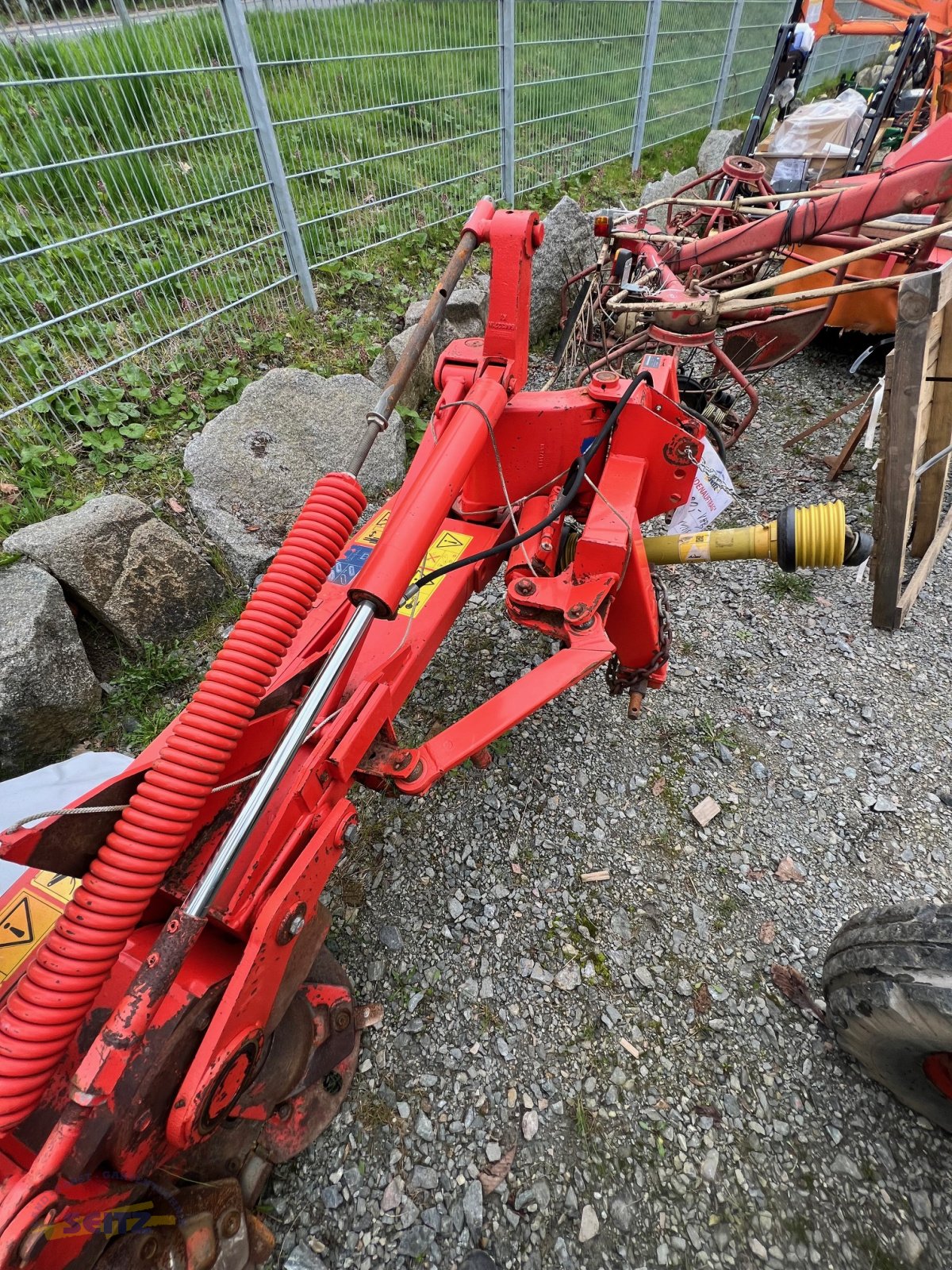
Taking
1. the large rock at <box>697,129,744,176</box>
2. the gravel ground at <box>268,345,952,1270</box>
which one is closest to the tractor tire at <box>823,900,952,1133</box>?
the gravel ground at <box>268,345,952,1270</box>

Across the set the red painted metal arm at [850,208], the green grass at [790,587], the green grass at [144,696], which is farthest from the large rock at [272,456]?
the red painted metal arm at [850,208]

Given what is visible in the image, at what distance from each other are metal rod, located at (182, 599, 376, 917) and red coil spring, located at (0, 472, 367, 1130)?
8 cm

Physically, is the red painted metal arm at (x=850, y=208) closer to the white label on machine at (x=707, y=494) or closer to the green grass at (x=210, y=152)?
the green grass at (x=210, y=152)

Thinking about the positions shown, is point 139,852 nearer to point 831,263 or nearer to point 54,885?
point 54,885

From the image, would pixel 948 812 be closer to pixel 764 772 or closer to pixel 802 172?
pixel 764 772

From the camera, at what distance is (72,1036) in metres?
1.25

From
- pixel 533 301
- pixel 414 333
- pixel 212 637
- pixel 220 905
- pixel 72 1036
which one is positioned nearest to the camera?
pixel 72 1036

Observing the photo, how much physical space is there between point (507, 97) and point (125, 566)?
18.2 feet

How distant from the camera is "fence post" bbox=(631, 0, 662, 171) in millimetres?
7590

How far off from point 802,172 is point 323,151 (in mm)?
5446

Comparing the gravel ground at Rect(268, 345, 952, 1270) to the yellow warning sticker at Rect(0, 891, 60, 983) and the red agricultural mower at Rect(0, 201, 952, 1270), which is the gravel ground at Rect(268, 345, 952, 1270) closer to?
the red agricultural mower at Rect(0, 201, 952, 1270)

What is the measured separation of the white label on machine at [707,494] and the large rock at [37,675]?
274 centimetres

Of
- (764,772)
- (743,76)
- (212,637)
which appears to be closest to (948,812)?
(764,772)

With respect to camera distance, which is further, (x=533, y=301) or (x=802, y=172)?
(x=802, y=172)
